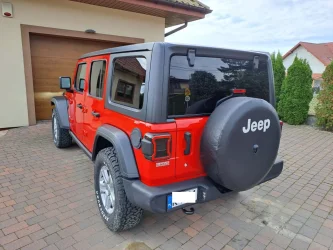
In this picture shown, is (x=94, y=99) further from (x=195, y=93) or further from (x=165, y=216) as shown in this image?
(x=165, y=216)

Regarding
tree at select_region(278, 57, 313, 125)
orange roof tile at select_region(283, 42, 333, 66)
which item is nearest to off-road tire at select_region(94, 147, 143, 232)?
tree at select_region(278, 57, 313, 125)

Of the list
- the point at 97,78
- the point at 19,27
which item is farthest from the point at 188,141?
the point at 19,27

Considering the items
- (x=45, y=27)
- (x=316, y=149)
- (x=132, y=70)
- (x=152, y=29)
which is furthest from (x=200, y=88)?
(x=152, y=29)

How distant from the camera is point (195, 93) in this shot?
2.11 metres

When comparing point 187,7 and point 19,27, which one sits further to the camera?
point 187,7

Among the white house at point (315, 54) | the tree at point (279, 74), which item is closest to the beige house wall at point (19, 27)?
the tree at point (279, 74)

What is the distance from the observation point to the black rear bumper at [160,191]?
191cm

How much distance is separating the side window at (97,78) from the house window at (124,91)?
1.42ft

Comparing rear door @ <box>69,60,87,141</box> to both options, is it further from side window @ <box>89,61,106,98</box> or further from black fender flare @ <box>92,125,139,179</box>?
black fender flare @ <box>92,125,139,179</box>

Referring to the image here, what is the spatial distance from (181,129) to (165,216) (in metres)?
1.24

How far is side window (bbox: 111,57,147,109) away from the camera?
2.08 m

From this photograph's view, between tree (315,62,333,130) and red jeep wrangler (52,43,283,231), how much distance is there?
5765mm

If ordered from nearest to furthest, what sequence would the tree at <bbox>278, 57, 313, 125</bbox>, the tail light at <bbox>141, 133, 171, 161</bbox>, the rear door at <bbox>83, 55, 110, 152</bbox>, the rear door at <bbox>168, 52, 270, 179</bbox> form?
the tail light at <bbox>141, 133, 171, 161</bbox> → the rear door at <bbox>168, 52, 270, 179</bbox> → the rear door at <bbox>83, 55, 110, 152</bbox> → the tree at <bbox>278, 57, 313, 125</bbox>

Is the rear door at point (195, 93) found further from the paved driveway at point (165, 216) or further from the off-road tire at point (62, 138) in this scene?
the off-road tire at point (62, 138)
